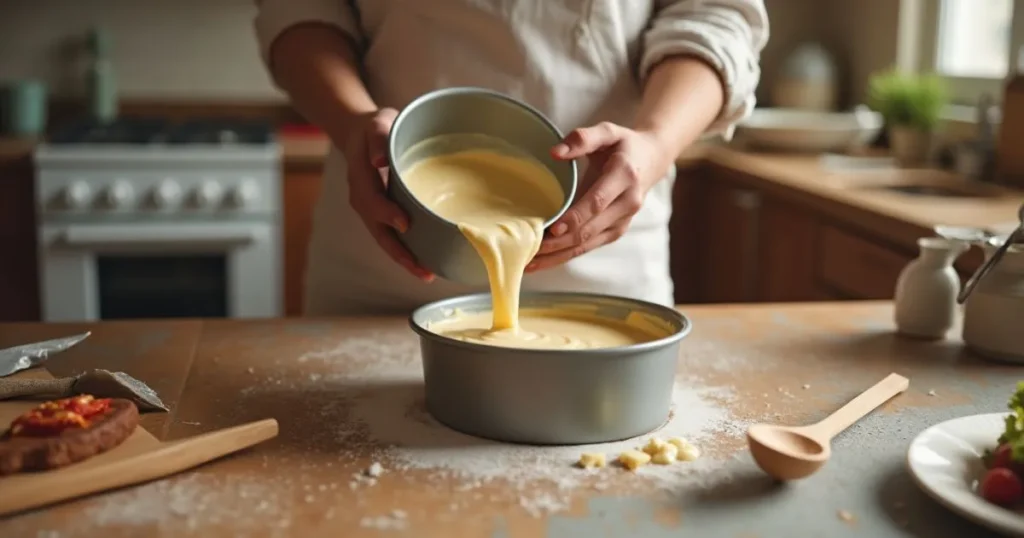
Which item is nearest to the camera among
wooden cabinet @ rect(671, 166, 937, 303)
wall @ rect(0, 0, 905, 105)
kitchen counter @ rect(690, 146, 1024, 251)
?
kitchen counter @ rect(690, 146, 1024, 251)

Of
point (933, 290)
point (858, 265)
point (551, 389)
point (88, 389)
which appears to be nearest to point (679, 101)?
point (933, 290)

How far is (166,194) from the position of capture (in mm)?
2480

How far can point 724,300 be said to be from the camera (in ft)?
9.12

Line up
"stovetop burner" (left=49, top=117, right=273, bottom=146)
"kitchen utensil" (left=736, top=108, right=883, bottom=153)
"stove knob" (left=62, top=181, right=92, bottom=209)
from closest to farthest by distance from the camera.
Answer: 1. "stove knob" (left=62, top=181, right=92, bottom=209)
2. "stovetop burner" (left=49, top=117, right=273, bottom=146)
3. "kitchen utensil" (left=736, top=108, right=883, bottom=153)

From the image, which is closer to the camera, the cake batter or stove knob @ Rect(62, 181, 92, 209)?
the cake batter

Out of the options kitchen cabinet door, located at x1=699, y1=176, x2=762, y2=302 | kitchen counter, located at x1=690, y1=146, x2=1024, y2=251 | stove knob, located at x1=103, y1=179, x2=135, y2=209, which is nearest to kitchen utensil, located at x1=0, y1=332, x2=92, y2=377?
kitchen counter, located at x1=690, y1=146, x2=1024, y2=251

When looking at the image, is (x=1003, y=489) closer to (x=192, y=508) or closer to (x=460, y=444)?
(x=460, y=444)

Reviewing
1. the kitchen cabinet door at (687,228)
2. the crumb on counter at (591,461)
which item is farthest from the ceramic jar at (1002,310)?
the kitchen cabinet door at (687,228)

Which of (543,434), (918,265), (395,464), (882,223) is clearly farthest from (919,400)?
(882,223)

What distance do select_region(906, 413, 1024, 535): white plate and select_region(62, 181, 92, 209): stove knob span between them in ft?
6.96

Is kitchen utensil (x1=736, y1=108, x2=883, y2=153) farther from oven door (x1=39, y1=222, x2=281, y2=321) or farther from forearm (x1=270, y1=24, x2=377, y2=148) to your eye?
forearm (x1=270, y1=24, x2=377, y2=148)

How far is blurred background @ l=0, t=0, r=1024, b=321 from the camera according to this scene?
229 centimetres

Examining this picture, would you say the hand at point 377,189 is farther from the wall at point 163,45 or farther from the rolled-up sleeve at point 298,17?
the wall at point 163,45

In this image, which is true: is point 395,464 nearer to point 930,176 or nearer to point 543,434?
point 543,434
